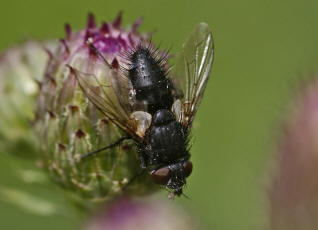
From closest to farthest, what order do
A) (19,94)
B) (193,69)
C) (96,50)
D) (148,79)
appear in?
(148,79)
(96,50)
(193,69)
(19,94)

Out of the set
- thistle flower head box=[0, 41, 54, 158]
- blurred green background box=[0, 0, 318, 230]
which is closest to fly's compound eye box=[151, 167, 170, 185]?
thistle flower head box=[0, 41, 54, 158]

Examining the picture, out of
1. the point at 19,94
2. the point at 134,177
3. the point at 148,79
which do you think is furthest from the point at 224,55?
the point at 148,79

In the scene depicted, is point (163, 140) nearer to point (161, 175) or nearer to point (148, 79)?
point (161, 175)

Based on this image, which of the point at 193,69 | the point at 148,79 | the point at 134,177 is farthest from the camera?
the point at 193,69

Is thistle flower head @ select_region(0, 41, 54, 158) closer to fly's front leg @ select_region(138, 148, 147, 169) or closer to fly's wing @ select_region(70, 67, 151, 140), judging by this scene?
fly's wing @ select_region(70, 67, 151, 140)

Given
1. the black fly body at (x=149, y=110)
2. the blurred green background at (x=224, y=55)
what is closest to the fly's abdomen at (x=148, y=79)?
the black fly body at (x=149, y=110)

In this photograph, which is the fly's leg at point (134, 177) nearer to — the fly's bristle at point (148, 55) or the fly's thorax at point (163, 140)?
the fly's thorax at point (163, 140)
